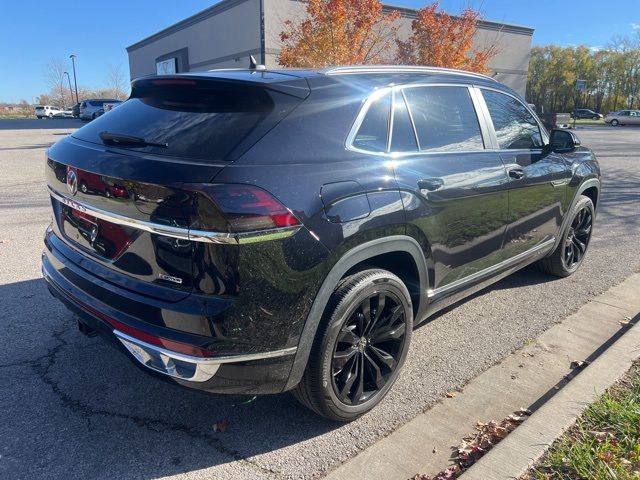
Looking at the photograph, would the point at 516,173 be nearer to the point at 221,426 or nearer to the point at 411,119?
the point at 411,119

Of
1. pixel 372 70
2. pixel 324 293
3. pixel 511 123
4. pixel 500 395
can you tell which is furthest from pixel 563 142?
pixel 324 293

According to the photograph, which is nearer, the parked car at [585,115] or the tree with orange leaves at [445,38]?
the tree with orange leaves at [445,38]

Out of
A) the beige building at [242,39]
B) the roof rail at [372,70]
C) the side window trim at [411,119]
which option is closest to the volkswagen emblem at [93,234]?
the roof rail at [372,70]

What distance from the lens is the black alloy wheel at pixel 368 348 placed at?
260 cm

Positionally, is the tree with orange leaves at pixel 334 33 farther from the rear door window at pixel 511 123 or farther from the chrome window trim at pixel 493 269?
the chrome window trim at pixel 493 269

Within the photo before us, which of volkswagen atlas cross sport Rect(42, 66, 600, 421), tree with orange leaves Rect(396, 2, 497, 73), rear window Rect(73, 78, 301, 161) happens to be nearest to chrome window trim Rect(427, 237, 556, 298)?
volkswagen atlas cross sport Rect(42, 66, 600, 421)

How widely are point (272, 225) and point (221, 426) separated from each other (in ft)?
4.06

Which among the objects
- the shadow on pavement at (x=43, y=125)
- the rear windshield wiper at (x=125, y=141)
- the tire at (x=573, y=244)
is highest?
the rear windshield wiper at (x=125, y=141)

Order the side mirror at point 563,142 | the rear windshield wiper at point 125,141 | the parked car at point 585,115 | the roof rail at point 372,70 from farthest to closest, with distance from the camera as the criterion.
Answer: the parked car at point 585,115 < the side mirror at point 563,142 < the roof rail at point 372,70 < the rear windshield wiper at point 125,141

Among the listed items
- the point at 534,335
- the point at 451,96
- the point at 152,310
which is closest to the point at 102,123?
the point at 152,310

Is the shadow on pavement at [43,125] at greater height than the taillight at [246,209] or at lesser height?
lesser

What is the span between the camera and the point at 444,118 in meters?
3.30

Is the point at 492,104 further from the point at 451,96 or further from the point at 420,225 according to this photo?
the point at 420,225

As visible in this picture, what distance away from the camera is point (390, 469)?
2.38m
